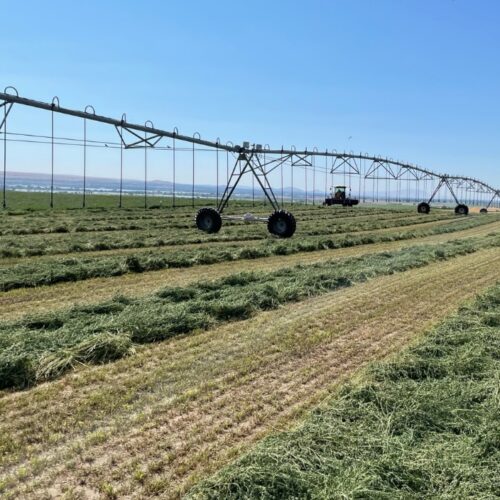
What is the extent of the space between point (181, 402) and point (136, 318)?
8.84ft

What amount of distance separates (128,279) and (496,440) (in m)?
8.81

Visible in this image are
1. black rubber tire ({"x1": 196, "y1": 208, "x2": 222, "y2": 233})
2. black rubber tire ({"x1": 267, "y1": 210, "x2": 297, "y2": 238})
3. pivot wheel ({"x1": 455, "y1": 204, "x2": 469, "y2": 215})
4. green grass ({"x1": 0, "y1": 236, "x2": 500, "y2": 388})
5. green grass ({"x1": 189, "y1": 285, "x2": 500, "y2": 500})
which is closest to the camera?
green grass ({"x1": 189, "y1": 285, "x2": 500, "y2": 500})

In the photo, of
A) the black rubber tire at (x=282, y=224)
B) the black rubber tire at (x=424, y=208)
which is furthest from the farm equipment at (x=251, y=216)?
the black rubber tire at (x=424, y=208)

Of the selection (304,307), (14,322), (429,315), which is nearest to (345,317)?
(304,307)

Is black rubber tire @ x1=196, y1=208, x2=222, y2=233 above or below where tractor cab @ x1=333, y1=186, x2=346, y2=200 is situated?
below

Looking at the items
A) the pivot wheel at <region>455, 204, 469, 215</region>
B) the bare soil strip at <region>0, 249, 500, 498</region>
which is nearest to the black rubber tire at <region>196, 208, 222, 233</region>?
the bare soil strip at <region>0, 249, 500, 498</region>

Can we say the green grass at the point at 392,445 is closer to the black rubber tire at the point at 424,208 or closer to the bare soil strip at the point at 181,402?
the bare soil strip at the point at 181,402

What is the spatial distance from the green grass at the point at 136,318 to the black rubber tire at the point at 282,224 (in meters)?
7.97

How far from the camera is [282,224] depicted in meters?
20.7

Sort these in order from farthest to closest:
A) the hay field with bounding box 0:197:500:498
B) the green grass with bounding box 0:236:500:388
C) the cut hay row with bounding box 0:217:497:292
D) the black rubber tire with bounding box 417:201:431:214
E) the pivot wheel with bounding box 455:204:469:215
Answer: the pivot wheel with bounding box 455:204:469:215 < the black rubber tire with bounding box 417:201:431:214 < the cut hay row with bounding box 0:217:497:292 < the green grass with bounding box 0:236:500:388 < the hay field with bounding box 0:197:500:498

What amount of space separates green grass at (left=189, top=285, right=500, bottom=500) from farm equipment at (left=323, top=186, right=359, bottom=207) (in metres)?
56.0

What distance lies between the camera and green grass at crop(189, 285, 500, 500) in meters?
3.43

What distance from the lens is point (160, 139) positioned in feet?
66.4

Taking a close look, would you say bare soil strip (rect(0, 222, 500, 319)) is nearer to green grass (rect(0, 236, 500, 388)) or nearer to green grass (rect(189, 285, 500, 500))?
green grass (rect(0, 236, 500, 388))
